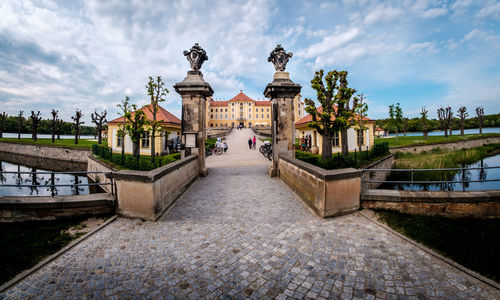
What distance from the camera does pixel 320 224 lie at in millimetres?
4484

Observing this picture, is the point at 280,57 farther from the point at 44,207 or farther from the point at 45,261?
the point at 45,261

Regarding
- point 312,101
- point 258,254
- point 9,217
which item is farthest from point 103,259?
point 312,101

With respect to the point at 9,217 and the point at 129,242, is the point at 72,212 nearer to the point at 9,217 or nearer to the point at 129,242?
the point at 9,217

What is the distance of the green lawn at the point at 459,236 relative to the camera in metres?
3.18

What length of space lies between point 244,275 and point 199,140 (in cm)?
671

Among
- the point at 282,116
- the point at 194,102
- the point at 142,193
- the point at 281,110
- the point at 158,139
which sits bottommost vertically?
the point at 142,193

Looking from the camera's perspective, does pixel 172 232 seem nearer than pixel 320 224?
Yes

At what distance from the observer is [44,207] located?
4.68m

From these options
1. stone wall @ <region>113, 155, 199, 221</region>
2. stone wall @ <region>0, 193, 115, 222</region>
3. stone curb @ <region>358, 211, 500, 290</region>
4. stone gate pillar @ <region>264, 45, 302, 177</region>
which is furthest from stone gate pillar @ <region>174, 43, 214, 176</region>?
stone curb @ <region>358, 211, 500, 290</region>

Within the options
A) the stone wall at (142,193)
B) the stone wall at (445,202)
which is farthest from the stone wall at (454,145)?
the stone wall at (142,193)

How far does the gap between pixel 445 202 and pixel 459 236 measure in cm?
146

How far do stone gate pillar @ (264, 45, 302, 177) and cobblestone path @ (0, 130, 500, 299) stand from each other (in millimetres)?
4402

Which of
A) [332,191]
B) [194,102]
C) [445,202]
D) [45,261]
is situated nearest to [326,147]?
[445,202]

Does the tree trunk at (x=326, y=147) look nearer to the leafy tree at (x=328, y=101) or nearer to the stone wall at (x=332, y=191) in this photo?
the leafy tree at (x=328, y=101)
